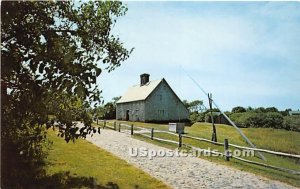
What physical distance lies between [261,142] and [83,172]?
24.1 feet

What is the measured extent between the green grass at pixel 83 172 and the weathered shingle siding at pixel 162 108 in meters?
5.03

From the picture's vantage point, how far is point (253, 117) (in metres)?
11.9

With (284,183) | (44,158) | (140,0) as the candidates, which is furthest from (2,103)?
(284,183)

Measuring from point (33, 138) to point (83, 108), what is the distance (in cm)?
83

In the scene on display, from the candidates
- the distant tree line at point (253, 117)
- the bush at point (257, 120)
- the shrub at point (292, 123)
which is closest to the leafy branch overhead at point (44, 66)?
the distant tree line at point (253, 117)

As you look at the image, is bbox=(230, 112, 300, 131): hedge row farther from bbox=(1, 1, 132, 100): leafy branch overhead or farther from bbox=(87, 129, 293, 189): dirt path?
bbox=(1, 1, 132, 100): leafy branch overhead

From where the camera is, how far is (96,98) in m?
4.15

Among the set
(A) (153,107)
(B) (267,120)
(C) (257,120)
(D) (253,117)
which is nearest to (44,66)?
(A) (153,107)

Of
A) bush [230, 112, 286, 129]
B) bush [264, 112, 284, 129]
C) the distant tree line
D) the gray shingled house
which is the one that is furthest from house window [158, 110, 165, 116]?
bush [264, 112, 284, 129]

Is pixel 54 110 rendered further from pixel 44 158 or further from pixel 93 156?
pixel 93 156

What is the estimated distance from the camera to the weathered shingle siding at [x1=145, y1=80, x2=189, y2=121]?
1093cm

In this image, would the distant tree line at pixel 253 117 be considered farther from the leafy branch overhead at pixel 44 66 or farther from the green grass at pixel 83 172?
the leafy branch overhead at pixel 44 66

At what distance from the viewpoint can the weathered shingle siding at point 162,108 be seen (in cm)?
1093

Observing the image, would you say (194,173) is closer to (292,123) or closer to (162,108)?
(292,123)
